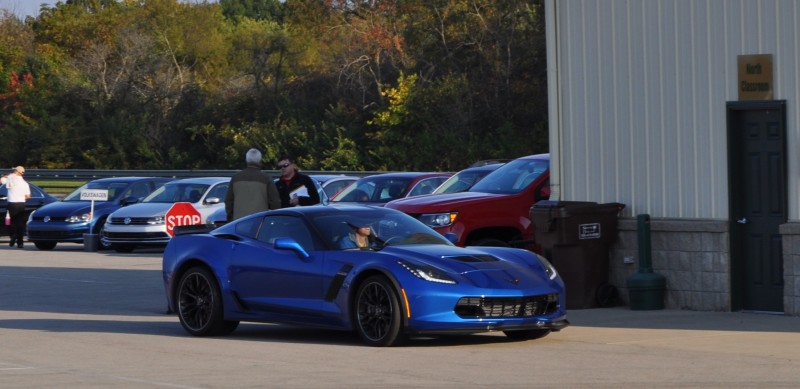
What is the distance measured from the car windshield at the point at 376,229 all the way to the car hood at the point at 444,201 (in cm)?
388

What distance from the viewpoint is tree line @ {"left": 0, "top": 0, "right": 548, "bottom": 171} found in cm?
4944

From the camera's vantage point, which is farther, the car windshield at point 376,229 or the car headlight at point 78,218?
the car headlight at point 78,218

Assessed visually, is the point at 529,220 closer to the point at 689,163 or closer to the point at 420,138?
the point at 689,163

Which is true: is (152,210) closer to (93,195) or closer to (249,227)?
(93,195)

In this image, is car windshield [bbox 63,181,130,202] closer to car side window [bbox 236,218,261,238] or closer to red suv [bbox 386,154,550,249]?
red suv [bbox 386,154,550,249]

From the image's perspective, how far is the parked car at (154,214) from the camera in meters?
25.9

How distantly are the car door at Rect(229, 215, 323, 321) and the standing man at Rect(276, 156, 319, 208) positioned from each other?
133 inches

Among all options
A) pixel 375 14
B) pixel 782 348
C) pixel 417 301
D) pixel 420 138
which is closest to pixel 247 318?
pixel 417 301

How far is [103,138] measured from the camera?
59094 millimetres

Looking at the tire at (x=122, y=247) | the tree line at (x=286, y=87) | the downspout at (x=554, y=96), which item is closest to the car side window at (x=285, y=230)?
the downspout at (x=554, y=96)

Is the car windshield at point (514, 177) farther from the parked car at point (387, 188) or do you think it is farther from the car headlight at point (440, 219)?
the parked car at point (387, 188)

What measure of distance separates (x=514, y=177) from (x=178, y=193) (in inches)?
456

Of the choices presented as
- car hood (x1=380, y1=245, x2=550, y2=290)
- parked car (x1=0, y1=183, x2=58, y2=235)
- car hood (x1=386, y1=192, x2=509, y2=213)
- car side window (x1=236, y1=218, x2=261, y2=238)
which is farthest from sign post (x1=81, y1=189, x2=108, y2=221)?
car hood (x1=380, y1=245, x2=550, y2=290)

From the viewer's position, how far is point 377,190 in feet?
76.1
